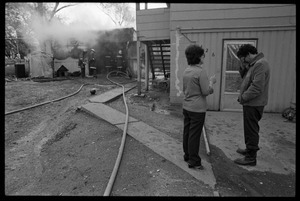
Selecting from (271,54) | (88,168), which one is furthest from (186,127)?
(271,54)

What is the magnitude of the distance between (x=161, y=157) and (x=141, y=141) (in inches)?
24.3

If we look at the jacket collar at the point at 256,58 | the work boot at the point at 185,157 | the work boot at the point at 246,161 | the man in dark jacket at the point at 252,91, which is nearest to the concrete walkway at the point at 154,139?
the work boot at the point at 185,157

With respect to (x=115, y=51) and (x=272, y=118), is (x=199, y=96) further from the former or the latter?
(x=115, y=51)

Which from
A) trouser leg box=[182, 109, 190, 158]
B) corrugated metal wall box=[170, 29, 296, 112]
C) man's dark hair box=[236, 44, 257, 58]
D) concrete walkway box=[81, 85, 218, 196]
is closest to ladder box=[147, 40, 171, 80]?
corrugated metal wall box=[170, 29, 296, 112]

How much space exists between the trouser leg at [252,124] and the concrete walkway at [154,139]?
669mm

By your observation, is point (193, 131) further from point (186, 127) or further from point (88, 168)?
point (88, 168)

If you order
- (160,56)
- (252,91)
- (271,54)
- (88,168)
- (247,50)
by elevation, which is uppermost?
(160,56)

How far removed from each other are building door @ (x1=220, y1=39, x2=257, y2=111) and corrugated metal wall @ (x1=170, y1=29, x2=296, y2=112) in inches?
4.4

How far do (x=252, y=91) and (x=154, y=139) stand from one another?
1.86 m

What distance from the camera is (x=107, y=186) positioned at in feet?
7.68

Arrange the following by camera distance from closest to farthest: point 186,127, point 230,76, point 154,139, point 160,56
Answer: point 186,127 → point 154,139 → point 230,76 → point 160,56

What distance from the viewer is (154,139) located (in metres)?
3.83

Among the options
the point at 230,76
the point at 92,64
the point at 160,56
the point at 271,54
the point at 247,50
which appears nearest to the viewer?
the point at 247,50
